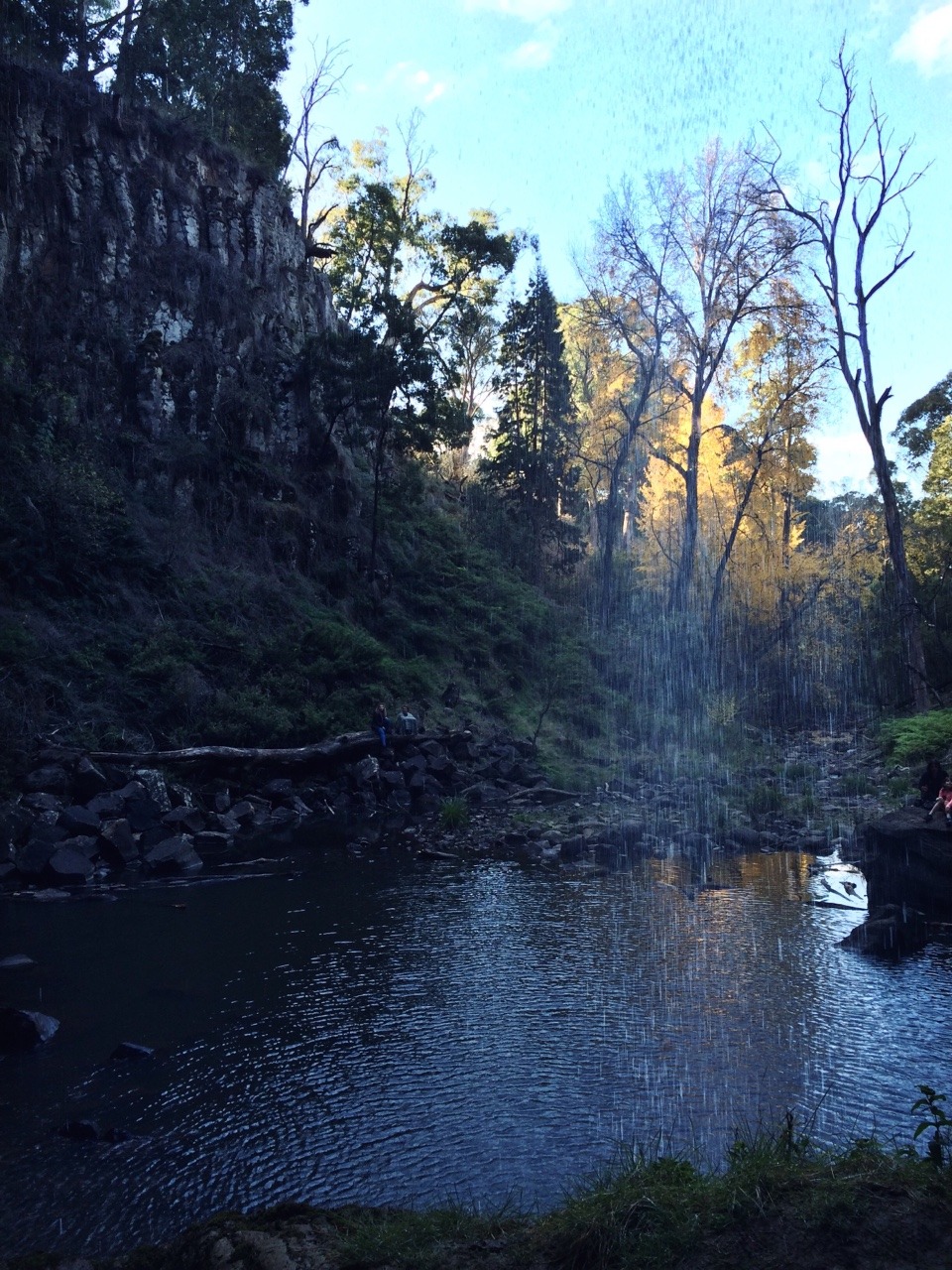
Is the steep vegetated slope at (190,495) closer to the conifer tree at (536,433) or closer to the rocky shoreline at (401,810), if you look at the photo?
the rocky shoreline at (401,810)

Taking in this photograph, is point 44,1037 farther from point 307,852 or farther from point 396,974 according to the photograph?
point 307,852

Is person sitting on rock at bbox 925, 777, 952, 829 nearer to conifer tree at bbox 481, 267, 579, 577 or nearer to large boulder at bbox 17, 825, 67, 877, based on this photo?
large boulder at bbox 17, 825, 67, 877

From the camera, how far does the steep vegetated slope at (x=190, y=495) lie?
1967 centimetres

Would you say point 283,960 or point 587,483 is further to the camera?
point 587,483

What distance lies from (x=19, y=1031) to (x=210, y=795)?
10.2 meters

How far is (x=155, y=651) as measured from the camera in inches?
782

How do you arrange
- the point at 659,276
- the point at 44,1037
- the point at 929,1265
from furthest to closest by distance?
1. the point at 659,276
2. the point at 44,1037
3. the point at 929,1265

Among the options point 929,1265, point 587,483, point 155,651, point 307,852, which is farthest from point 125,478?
point 587,483

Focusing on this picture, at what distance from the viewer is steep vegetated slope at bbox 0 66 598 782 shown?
1967 cm

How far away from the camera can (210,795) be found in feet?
58.2

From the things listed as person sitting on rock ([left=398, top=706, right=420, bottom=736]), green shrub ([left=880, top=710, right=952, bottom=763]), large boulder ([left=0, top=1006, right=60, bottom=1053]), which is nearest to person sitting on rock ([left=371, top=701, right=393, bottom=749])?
person sitting on rock ([left=398, top=706, right=420, bottom=736])

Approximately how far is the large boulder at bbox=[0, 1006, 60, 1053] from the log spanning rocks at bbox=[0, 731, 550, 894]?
522 cm

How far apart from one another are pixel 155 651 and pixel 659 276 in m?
21.0

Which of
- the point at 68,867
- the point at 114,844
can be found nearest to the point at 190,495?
the point at 114,844
